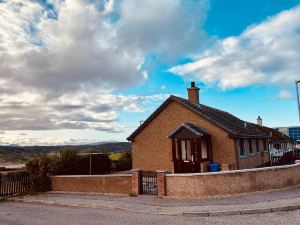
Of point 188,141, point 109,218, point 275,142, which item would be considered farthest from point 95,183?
point 275,142

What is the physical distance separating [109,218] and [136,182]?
4414 millimetres

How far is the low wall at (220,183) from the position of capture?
1516 centimetres

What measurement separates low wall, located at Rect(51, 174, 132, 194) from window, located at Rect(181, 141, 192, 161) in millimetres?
6875

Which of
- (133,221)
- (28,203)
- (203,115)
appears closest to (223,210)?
(133,221)

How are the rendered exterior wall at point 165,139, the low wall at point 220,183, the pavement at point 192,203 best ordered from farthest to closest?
the rendered exterior wall at point 165,139
the low wall at point 220,183
the pavement at point 192,203

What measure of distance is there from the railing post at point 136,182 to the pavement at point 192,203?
1.50 ft

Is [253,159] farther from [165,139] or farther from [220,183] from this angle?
[220,183]

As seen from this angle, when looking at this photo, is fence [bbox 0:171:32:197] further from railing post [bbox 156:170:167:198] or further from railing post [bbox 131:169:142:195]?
railing post [bbox 156:170:167:198]

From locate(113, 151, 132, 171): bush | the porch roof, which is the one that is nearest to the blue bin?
the porch roof

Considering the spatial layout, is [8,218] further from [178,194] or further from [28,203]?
[178,194]

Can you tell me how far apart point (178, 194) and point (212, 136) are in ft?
28.0

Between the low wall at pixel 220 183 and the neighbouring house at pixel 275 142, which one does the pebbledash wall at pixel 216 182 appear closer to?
the low wall at pixel 220 183

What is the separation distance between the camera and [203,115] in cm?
2345

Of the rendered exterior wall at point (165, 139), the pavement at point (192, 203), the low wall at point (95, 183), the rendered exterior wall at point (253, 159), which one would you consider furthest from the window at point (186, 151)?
the pavement at point (192, 203)
